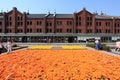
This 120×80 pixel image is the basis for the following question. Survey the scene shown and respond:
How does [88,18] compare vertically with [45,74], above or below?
above

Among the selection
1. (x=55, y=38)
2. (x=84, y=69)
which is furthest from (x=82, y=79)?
(x=55, y=38)

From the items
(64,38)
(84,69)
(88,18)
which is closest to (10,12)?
(64,38)

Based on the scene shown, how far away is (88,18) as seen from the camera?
91.6 metres

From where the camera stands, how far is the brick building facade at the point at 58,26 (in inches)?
3511

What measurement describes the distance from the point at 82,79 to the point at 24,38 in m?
79.4

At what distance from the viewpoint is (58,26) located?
3573 inches

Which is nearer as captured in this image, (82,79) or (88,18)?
(82,79)

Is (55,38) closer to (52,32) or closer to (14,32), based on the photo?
Result: (52,32)

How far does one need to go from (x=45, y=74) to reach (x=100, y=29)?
263ft

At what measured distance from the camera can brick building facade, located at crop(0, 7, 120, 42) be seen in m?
89.2

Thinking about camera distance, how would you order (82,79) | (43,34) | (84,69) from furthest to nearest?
(43,34) → (84,69) → (82,79)

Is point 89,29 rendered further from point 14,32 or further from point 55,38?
point 14,32

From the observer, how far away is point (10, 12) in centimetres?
9294

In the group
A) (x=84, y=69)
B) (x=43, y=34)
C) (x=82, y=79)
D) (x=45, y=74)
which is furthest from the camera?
(x=43, y=34)
